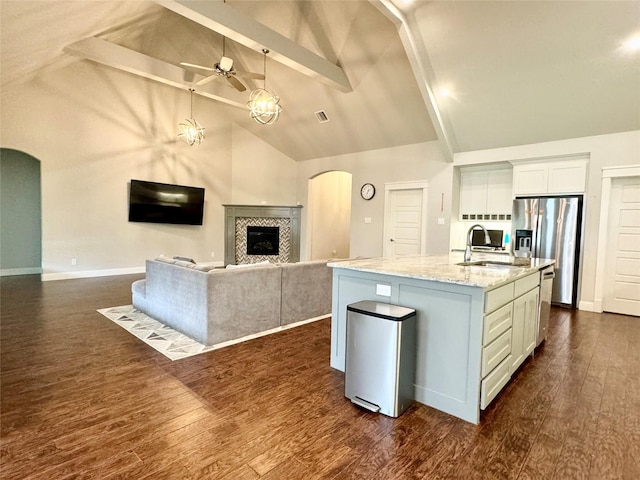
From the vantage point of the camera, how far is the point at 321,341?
3.45 metres

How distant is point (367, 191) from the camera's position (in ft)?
25.1

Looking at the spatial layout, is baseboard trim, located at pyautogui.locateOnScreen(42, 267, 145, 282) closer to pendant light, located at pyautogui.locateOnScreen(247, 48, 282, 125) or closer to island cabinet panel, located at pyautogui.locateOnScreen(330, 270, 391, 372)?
pendant light, located at pyautogui.locateOnScreen(247, 48, 282, 125)

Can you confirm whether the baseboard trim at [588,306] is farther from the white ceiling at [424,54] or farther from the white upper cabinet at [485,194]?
the white ceiling at [424,54]

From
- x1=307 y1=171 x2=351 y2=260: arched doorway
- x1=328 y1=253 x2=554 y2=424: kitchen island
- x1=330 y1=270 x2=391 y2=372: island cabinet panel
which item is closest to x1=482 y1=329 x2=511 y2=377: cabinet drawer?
x1=328 y1=253 x2=554 y2=424: kitchen island

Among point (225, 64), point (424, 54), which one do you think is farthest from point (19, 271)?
point (424, 54)

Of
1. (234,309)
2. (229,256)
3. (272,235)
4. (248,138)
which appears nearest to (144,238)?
(229,256)

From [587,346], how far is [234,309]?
3.78 m

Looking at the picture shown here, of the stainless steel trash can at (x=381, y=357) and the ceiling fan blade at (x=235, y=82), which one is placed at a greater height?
the ceiling fan blade at (x=235, y=82)

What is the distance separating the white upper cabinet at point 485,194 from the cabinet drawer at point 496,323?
14.0 ft

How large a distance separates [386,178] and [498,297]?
540cm

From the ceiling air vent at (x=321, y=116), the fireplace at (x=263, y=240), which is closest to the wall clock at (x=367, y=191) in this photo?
the ceiling air vent at (x=321, y=116)

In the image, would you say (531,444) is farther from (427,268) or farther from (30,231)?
(30,231)

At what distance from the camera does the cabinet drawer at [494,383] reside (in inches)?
83.0

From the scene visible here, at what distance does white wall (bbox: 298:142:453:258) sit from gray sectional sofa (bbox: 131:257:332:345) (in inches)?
129
